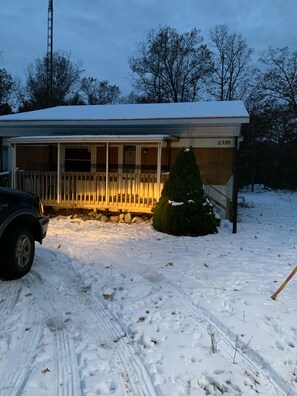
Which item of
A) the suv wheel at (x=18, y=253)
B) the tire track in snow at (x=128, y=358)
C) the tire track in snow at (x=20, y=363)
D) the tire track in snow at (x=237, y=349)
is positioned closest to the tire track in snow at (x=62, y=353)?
the tire track in snow at (x=20, y=363)

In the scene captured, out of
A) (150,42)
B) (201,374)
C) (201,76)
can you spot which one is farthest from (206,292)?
(150,42)

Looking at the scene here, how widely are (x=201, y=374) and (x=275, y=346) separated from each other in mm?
975

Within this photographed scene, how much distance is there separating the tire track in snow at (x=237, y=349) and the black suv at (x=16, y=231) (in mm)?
2068

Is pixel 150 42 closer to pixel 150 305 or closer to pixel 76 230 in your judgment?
pixel 76 230

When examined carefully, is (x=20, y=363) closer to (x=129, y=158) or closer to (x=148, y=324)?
(x=148, y=324)

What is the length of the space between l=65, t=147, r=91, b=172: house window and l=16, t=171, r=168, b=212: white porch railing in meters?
2.17

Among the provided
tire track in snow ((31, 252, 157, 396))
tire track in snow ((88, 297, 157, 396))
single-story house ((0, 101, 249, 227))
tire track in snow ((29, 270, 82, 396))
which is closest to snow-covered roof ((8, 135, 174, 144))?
single-story house ((0, 101, 249, 227))

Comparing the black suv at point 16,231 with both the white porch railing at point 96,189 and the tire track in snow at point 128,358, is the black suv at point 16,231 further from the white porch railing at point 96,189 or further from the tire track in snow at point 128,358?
the white porch railing at point 96,189

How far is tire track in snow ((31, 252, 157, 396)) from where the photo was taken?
2.94 meters

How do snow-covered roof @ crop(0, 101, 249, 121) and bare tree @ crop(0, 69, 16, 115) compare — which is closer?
snow-covered roof @ crop(0, 101, 249, 121)

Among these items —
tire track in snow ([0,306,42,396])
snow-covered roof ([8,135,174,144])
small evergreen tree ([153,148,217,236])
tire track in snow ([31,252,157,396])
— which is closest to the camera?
tire track in snow ([0,306,42,396])

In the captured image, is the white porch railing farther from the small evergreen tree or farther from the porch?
the small evergreen tree

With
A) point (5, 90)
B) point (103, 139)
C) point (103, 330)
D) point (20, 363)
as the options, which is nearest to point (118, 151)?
point (103, 139)

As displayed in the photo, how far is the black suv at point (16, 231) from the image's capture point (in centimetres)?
492
